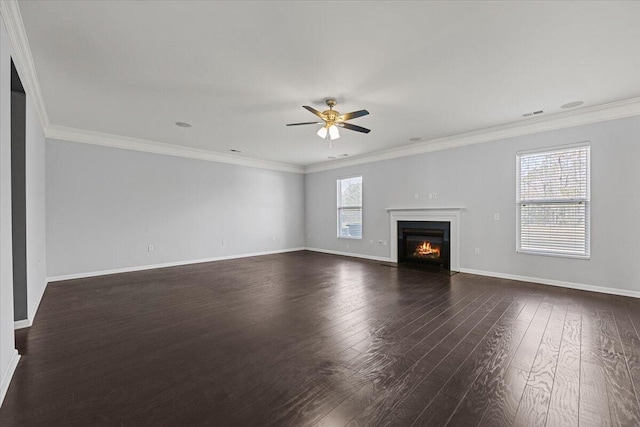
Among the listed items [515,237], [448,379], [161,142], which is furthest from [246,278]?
[515,237]

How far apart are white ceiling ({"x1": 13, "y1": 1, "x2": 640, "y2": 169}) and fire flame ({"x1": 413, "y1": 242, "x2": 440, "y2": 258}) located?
8.83 ft

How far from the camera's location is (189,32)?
241 centimetres

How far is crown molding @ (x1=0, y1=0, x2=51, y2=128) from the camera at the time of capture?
80.7 inches

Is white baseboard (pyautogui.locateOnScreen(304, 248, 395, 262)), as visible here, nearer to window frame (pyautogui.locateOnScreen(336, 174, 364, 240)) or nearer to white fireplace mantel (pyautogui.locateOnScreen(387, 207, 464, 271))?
white fireplace mantel (pyautogui.locateOnScreen(387, 207, 464, 271))

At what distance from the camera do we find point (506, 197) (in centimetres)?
501

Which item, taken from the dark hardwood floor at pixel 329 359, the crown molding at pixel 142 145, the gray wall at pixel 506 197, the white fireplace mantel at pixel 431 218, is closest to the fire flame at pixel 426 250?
the white fireplace mantel at pixel 431 218

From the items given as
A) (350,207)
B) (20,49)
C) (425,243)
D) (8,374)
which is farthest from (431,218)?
(20,49)

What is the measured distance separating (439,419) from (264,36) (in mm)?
3072

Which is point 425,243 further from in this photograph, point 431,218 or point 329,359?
point 329,359

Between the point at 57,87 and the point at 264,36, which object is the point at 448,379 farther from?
the point at 57,87

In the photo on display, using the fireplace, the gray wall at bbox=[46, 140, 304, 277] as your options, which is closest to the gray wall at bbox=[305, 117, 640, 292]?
the fireplace

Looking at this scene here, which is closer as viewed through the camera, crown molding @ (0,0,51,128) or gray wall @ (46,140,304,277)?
crown molding @ (0,0,51,128)

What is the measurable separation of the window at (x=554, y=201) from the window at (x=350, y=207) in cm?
363

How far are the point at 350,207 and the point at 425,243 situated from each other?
233 centimetres
